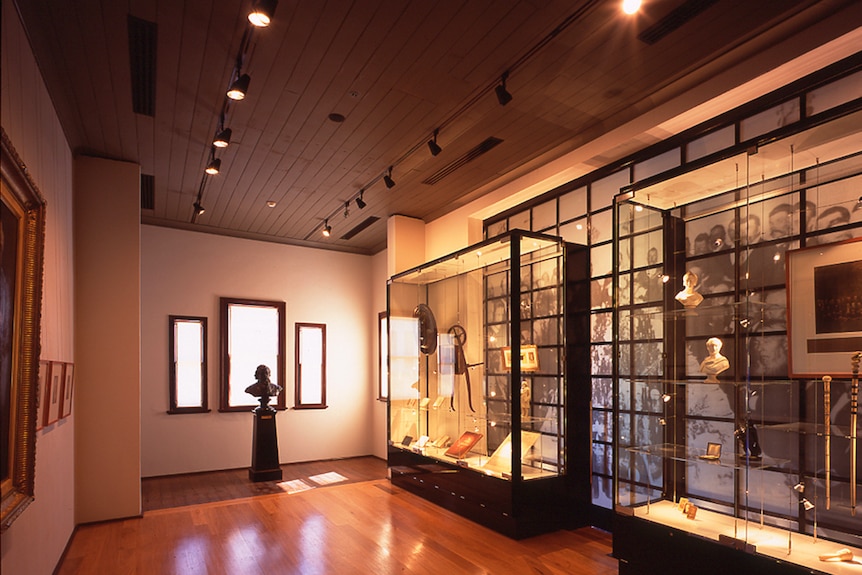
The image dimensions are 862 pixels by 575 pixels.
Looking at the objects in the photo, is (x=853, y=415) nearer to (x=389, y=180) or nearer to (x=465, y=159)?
(x=465, y=159)

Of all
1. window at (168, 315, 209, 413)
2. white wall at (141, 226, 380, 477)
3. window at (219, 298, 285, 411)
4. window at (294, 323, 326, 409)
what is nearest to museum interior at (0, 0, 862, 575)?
white wall at (141, 226, 380, 477)

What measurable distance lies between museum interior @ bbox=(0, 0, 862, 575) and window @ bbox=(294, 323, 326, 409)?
194 cm

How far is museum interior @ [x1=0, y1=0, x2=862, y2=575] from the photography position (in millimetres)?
2734

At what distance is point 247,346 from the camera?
7758 mm

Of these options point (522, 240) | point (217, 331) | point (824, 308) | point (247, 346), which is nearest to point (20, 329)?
point (522, 240)

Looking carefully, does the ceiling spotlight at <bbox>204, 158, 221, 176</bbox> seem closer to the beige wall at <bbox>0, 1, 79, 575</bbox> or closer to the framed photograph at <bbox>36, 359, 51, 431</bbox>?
the beige wall at <bbox>0, 1, 79, 575</bbox>

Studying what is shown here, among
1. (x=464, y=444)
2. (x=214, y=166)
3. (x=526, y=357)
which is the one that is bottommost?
(x=464, y=444)

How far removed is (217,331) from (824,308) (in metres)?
7.06

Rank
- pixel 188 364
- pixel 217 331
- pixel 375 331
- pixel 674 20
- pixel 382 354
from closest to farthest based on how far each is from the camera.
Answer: pixel 674 20 → pixel 188 364 → pixel 217 331 → pixel 382 354 → pixel 375 331

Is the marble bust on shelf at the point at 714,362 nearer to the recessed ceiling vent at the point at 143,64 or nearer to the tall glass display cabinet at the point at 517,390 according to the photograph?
the tall glass display cabinet at the point at 517,390

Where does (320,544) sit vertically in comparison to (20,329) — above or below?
below

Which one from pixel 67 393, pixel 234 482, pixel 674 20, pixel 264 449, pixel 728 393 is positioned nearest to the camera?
pixel 674 20

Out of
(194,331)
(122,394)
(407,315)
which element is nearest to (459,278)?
(407,315)

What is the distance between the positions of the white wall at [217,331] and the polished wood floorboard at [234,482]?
0.28 metres
